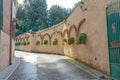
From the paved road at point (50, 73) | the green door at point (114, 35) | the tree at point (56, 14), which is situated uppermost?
the tree at point (56, 14)

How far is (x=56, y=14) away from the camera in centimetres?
5238

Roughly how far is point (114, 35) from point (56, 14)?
4281cm

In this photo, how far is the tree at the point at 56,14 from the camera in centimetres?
5181

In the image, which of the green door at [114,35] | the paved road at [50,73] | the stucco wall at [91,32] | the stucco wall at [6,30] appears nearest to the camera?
the green door at [114,35]

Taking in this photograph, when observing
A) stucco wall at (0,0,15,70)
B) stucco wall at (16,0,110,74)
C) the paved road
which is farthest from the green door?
stucco wall at (0,0,15,70)

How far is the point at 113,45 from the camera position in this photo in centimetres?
1027

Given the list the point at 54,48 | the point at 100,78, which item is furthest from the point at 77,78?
the point at 54,48

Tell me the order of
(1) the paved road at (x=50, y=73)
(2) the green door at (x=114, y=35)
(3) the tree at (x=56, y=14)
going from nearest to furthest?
(2) the green door at (x=114, y=35)
(1) the paved road at (x=50, y=73)
(3) the tree at (x=56, y=14)

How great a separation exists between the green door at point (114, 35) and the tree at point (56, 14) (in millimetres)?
40729

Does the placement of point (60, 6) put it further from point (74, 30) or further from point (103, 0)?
point (103, 0)

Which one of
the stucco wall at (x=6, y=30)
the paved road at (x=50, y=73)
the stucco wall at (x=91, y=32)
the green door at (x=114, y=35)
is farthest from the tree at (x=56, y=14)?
the green door at (x=114, y=35)

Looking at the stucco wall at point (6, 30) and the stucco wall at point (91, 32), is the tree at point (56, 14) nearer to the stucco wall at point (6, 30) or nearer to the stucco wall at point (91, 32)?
the stucco wall at point (91, 32)

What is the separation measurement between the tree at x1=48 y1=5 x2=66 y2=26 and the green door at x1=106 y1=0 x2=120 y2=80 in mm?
40729

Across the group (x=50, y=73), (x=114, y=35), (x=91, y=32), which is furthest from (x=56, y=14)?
(x=114, y=35)
